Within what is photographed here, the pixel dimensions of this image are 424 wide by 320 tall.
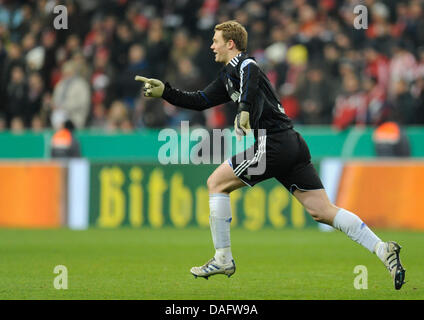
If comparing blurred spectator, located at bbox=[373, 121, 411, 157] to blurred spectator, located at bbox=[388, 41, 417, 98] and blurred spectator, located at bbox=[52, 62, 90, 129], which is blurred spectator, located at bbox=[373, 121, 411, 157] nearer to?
blurred spectator, located at bbox=[388, 41, 417, 98]

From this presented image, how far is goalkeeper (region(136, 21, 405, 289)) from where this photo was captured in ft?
25.9

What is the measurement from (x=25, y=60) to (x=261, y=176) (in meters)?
12.9

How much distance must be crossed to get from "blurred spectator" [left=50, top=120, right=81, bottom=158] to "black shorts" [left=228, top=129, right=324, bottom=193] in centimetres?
916

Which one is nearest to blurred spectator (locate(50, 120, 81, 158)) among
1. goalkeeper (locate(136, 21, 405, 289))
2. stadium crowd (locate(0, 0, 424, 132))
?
stadium crowd (locate(0, 0, 424, 132))

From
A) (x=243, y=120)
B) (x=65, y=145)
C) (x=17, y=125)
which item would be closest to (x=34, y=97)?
(x=17, y=125)

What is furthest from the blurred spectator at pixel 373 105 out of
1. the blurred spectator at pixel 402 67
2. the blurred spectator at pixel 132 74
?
the blurred spectator at pixel 132 74

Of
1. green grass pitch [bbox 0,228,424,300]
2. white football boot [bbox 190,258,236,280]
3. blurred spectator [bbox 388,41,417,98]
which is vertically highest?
blurred spectator [bbox 388,41,417,98]

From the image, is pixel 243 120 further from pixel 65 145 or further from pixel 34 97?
pixel 34 97

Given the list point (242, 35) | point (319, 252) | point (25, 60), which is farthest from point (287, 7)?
point (242, 35)

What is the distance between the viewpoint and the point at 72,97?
1811 centimetres

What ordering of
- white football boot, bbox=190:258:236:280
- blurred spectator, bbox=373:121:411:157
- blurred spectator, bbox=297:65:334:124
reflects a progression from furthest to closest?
blurred spectator, bbox=297:65:334:124 < blurred spectator, bbox=373:121:411:157 < white football boot, bbox=190:258:236:280

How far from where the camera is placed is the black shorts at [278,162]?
795 centimetres

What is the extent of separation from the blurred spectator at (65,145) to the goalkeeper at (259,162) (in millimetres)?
8742

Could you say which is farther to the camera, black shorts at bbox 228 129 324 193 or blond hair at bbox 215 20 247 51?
blond hair at bbox 215 20 247 51
